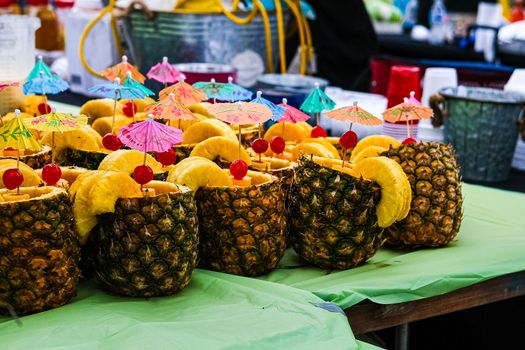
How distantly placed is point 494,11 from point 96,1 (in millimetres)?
3451

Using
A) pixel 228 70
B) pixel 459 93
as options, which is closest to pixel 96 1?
pixel 228 70

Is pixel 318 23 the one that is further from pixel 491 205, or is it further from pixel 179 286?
pixel 179 286

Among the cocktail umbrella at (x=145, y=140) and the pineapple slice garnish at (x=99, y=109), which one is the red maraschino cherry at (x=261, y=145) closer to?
the cocktail umbrella at (x=145, y=140)

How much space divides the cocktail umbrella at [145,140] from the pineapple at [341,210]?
33 centimetres

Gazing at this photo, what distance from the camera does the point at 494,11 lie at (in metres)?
5.59

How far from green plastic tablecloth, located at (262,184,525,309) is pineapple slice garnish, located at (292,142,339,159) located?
0.24m

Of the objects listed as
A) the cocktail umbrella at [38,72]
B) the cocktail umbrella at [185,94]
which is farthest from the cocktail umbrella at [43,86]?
the cocktail umbrella at [185,94]

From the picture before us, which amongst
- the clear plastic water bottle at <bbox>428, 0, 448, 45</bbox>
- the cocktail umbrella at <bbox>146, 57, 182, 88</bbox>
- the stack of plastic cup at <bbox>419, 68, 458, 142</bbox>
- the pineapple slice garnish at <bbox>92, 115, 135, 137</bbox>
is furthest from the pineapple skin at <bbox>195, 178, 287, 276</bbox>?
the clear plastic water bottle at <bbox>428, 0, 448, 45</bbox>

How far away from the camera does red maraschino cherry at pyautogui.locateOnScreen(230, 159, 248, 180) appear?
4.62ft

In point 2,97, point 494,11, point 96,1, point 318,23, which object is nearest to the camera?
point 2,97

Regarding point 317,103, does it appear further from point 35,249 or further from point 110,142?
point 35,249

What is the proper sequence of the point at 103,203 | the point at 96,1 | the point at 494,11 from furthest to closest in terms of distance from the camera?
the point at 494,11 → the point at 96,1 → the point at 103,203

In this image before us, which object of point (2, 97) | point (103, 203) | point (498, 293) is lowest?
point (498, 293)

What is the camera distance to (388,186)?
1.46 metres
